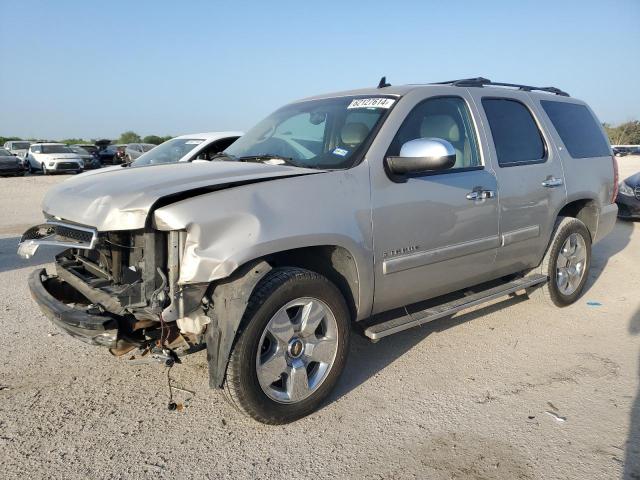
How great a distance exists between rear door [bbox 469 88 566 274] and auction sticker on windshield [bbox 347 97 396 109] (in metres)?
0.91

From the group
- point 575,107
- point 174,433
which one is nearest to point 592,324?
point 575,107

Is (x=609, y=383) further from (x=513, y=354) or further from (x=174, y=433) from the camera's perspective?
(x=174, y=433)

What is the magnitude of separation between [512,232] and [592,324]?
1.25 meters

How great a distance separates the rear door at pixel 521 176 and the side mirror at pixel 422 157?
1006 mm

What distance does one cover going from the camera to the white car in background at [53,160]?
24.4 metres

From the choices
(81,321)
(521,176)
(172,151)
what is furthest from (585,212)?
(172,151)

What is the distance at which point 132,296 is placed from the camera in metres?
2.79

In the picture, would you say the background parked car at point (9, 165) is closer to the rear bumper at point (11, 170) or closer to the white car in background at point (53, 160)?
the rear bumper at point (11, 170)

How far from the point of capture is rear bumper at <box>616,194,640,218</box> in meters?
9.74

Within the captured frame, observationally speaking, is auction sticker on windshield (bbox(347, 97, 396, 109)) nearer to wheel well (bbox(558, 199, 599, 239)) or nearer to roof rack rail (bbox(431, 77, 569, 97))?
roof rack rail (bbox(431, 77, 569, 97))

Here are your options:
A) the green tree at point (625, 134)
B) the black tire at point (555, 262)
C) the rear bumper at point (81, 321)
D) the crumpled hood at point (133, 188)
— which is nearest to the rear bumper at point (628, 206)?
the black tire at point (555, 262)

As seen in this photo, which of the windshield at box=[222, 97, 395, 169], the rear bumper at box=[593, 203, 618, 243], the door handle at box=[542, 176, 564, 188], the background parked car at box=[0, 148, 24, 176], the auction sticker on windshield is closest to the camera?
the windshield at box=[222, 97, 395, 169]

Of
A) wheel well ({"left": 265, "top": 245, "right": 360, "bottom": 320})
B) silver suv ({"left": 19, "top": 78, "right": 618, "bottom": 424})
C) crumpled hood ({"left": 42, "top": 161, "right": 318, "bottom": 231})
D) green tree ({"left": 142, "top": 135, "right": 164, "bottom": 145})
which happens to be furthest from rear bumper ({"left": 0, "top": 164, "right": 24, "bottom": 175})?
green tree ({"left": 142, "top": 135, "right": 164, "bottom": 145})

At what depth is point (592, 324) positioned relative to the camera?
15.2ft
